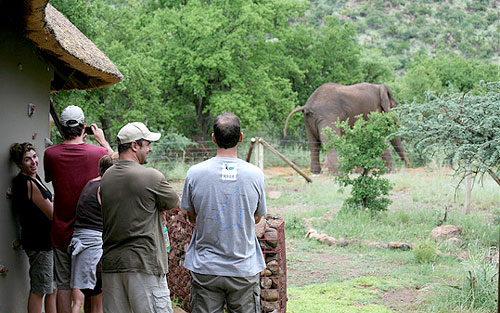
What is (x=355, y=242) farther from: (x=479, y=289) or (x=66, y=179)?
(x=66, y=179)

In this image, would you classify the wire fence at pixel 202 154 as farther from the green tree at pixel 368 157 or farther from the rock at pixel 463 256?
the rock at pixel 463 256

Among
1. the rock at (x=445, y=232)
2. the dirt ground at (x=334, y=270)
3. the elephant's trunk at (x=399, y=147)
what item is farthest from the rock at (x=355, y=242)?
the elephant's trunk at (x=399, y=147)

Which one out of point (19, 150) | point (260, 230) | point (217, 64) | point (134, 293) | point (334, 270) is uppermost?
point (217, 64)

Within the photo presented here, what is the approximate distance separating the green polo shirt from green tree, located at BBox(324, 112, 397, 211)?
7869 mm

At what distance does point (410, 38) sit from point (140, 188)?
49735mm

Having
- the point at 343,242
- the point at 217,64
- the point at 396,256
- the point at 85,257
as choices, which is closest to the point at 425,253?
the point at 396,256

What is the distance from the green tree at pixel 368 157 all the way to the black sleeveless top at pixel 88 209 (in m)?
7.50

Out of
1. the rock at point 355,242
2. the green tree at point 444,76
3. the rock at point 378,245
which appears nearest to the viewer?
the rock at point 378,245

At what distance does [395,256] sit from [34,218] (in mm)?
5624

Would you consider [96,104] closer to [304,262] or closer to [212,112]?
[212,112]

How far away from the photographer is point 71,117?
4.39 metres

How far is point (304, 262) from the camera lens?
8.48 meters

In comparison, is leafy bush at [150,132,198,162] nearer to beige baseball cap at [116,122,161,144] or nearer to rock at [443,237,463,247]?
rock at [443,237,463,247]

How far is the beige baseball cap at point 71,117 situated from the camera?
4.35 meters
